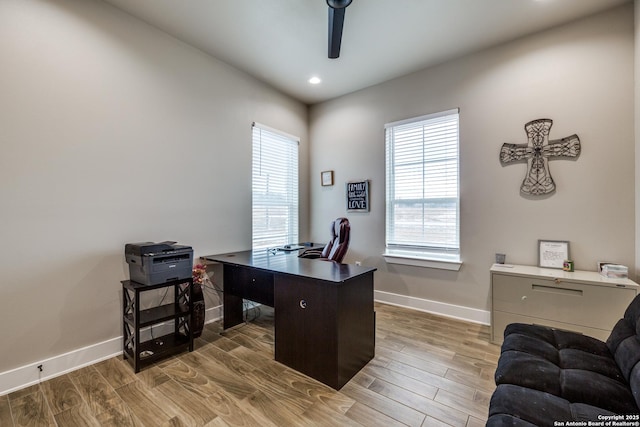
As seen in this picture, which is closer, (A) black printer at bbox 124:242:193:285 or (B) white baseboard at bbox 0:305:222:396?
(B) white baseboard at bbox 0:305:222:396

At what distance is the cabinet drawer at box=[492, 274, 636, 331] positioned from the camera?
211cm

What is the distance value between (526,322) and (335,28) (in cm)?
291

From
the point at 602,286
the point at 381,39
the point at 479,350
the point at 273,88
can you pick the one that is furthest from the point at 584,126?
the point at 273,88

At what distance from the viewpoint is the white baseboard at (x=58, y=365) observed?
1.88m

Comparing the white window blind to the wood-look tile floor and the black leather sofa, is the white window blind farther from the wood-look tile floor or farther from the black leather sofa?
the black leather sofa

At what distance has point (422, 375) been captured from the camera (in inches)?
80.6

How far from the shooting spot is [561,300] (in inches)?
89.9

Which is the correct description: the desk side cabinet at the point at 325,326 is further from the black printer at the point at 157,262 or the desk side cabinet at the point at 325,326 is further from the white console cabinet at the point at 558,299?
the white console cabinet at the point at 558,299

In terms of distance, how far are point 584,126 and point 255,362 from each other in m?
3.60

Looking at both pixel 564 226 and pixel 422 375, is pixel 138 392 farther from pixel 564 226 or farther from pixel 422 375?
pixel 564 226

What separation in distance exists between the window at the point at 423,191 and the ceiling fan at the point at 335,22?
1.69 meters

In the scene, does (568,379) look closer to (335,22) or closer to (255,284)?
(255,284)

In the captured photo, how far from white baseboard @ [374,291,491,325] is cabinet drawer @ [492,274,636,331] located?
56 cm

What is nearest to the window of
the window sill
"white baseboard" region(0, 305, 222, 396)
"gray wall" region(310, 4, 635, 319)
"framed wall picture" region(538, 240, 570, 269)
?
the window sill
